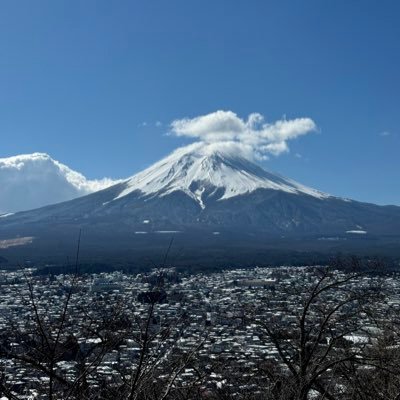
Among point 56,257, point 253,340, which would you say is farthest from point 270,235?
point 253,340

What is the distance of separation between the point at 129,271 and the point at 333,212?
12239cm

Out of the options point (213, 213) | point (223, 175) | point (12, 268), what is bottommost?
point (12, 268)

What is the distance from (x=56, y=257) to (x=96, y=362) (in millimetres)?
80476

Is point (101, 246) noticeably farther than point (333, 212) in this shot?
No

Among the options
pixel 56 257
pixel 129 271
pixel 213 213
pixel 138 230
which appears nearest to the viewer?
pixel 129 271

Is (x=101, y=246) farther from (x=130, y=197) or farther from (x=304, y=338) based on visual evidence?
(x=304, y=338)

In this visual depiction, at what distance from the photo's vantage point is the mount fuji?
4035 inches

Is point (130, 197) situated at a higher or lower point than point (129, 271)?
higher

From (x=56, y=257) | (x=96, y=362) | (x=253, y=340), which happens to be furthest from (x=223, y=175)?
(x=96, y=362)

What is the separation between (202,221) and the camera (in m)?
157

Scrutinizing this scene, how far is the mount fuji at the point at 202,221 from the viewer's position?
102 metres

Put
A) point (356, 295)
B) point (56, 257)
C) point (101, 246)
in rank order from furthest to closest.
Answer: point (101, 246), point (56, 257), point (356, 295)

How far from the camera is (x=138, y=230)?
133875 mm

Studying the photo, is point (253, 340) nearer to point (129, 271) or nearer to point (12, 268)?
point (129, 271)
